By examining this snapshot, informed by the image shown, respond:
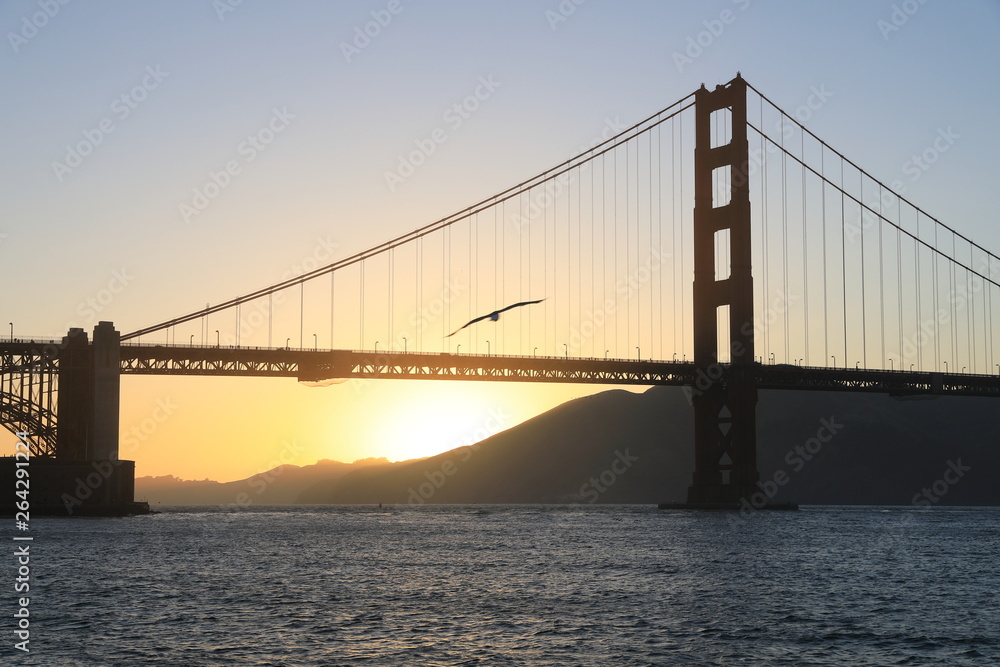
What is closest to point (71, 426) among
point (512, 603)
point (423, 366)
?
point (423, 366)

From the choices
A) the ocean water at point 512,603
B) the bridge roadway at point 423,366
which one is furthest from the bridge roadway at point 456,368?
the ocean water at point 512,603

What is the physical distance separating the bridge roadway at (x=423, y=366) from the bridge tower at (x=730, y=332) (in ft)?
5.62

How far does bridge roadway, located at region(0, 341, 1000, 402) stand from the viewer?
9650 cm

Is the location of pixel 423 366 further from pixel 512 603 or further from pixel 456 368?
pixel 512 603

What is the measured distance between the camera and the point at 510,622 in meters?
35.4

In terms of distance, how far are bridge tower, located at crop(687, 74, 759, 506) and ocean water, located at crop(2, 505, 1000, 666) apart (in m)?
27.8

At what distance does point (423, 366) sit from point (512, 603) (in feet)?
201

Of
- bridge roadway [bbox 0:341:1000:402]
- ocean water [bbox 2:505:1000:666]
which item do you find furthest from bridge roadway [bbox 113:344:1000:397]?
ocean water [bbox 2:505:1000:666]

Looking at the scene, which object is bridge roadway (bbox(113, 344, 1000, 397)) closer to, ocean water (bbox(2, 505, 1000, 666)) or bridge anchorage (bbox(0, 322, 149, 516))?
bridge anchorage (bbox(0, 322, 149, 516))

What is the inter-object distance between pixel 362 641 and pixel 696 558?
28.0 meters

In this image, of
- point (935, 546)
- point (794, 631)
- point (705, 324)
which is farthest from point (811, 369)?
point (794, 631)

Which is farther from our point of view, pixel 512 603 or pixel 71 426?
pixel 71 426

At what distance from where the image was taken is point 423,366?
101 meters

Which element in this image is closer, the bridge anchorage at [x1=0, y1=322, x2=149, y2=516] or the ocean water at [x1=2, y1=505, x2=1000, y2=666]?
the ocean water at [x1=2, y1=505, x2=1000, y2=666]
